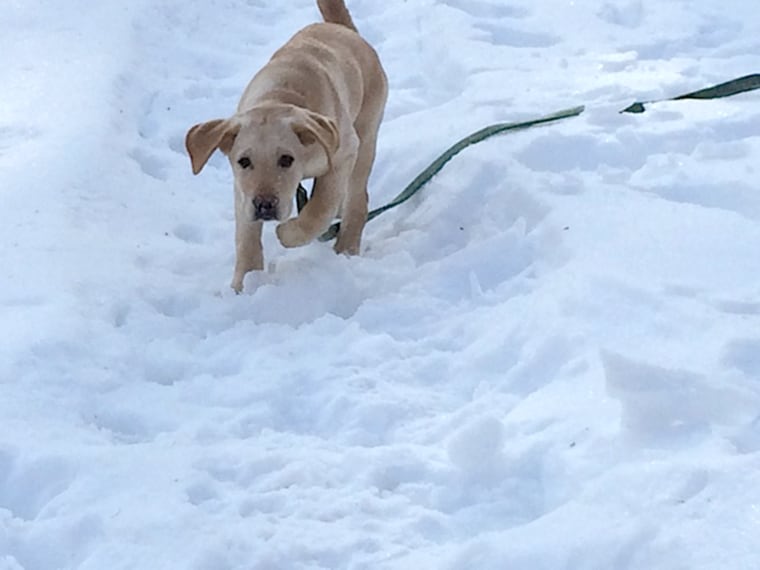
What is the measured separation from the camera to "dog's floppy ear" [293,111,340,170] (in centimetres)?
344

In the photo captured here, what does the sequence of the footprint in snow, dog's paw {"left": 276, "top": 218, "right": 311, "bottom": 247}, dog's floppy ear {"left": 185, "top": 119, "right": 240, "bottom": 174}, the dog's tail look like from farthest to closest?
the dog's tail < dog's paw {"left": 276, "top": 218, "right": 311, "bottom": 247} < dog's floppy ear {"left": 185, "top": 119, "right": 240, "bottom": 174} < the footprint in snow

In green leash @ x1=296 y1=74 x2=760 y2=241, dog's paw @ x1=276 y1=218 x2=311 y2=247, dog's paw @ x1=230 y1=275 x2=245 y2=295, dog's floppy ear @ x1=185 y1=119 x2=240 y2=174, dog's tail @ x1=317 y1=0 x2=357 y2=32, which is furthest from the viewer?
dog's tail @ x1=317 y1=0 x2=357 y2=32

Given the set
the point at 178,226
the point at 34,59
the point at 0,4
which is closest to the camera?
the point at 178,226

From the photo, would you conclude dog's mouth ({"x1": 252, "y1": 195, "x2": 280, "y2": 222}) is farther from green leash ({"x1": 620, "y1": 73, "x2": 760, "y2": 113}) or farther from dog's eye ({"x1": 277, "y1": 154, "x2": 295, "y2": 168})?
green leash ({"x1": 620, "y1": 73, "x2": 760, "y2": 113})

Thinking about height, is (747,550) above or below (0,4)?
above

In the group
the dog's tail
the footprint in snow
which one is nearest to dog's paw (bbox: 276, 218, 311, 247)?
the dog's tail

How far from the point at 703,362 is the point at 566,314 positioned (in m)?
0.45

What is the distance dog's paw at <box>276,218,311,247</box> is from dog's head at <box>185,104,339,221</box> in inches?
9.3

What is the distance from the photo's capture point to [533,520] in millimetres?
2373

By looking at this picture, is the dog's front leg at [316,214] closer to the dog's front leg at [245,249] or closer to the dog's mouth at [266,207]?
the dog's front leg at [245,249]

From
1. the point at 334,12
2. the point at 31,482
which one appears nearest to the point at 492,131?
the point at 334,12

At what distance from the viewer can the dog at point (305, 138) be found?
3.46 metres

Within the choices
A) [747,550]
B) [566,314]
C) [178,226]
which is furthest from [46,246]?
[747,550]

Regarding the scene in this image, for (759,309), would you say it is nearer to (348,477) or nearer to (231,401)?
(348,477)
